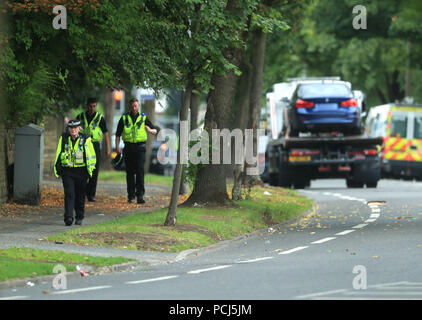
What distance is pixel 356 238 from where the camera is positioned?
17.7 metres

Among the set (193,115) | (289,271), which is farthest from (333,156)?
(289,271)

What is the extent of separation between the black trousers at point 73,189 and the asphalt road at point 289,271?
241 centimetres

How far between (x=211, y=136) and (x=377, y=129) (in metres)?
27.7

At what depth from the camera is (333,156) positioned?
33.8 m

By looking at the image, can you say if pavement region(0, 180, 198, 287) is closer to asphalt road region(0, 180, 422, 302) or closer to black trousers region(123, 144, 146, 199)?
asphalt road region(0, 180, 422, 302)

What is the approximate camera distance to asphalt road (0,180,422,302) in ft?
36.2

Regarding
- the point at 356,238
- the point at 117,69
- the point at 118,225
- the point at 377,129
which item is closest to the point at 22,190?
the point at 117,69

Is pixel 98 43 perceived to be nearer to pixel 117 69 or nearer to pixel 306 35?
pixel 117 69

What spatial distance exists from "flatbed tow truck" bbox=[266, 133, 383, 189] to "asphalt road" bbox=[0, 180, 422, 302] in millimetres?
12673

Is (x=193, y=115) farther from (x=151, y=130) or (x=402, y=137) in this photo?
(x=402, y=137)

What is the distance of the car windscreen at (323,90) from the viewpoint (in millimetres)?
33000

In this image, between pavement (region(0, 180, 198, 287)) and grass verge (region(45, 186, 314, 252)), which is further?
grass verge (region(45, 186, 314, 252))

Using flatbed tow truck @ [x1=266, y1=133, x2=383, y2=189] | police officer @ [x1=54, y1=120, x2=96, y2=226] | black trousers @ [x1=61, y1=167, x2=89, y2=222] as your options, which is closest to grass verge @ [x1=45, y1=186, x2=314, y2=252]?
black trousers @ [x1=61, y1=167, x2=89, y2=222]

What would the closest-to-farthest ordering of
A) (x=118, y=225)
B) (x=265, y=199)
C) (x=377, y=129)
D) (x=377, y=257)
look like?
(x=377, y=257) → (x=118, y=225) → (x=265, y=199) → (x=377, y=129)
